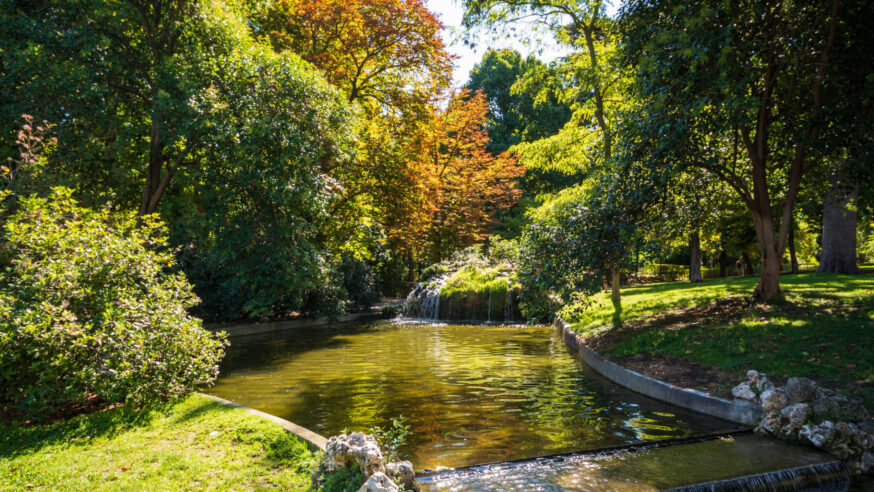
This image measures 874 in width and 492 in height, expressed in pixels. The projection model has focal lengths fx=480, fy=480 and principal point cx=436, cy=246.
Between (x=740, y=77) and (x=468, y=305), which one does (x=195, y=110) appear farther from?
(x=468, y=305)

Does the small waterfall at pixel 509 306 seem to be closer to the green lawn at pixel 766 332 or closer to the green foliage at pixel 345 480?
the green lawn at pixel 766 332

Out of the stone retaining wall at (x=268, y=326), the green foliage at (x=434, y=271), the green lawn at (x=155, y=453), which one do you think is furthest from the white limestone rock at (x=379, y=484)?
the green foliage at (x=434, y=271)

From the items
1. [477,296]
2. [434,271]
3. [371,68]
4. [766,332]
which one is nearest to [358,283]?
[434,271]

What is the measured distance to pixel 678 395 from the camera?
6922 millimetres

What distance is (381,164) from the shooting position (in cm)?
1694

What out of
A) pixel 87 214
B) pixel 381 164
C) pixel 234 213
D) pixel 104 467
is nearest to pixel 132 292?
pixel 87 214

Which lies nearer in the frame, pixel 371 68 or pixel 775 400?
pixel 775 400

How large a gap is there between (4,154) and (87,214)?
4.31 m

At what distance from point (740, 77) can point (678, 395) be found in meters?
5.70

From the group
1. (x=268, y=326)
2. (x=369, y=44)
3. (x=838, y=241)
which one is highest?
(x=369, y=44)

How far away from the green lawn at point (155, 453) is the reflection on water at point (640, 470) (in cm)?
152

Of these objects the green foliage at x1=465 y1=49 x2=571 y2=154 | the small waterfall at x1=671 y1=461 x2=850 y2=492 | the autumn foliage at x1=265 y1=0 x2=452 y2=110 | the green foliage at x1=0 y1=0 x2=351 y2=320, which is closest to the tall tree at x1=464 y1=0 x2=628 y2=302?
Result: the autumn foliage at x1=265 y1=0 x2=452 y2=110

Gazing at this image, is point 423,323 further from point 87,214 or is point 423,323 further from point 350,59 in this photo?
point 87,214

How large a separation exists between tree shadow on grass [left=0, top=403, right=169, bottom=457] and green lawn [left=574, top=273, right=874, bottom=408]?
7.97m
